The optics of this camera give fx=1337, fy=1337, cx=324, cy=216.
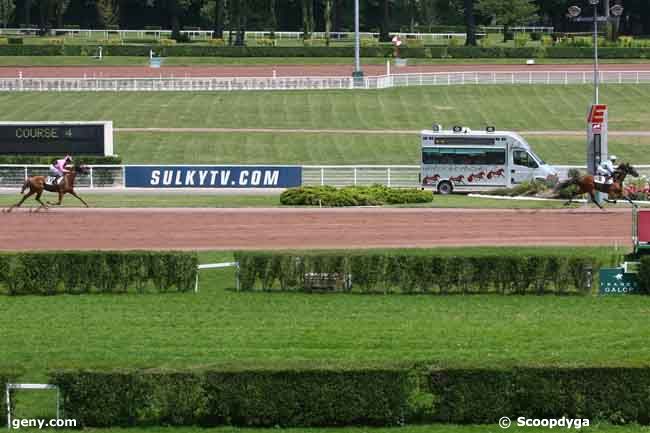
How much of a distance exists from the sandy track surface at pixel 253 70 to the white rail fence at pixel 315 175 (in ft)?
94.6

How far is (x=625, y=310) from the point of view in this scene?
2184cm

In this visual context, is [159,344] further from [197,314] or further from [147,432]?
[147,432]

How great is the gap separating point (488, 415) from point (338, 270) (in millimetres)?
8693

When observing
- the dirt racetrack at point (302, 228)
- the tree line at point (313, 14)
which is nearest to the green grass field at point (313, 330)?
the dirt racetrack at point (302, 228)

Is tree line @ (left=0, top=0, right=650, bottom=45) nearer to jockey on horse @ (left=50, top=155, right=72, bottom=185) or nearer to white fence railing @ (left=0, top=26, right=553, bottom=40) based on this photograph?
white fence railing @ (left=0, top=26, right=553, bottom=40)

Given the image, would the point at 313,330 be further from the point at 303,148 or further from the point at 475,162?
the point at 303,148

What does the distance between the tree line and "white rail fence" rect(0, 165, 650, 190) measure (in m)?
53.8

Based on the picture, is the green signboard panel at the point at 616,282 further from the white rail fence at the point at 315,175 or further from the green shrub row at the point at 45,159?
the green shrub row at the point at 45,159

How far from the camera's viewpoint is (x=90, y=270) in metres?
23.7

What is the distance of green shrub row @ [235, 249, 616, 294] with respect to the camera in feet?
76.5

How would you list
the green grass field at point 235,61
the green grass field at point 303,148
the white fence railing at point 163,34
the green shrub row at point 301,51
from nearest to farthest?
the green grass field at point 303,148 → the green grass field at point 235,61 → the green shrub row at point 301,51 → the white fence railing at point 163,34

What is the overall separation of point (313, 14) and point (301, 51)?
25.7 metres

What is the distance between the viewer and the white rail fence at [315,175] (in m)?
45.4

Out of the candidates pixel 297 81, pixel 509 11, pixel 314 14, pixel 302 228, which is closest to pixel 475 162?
pixel 302 228
